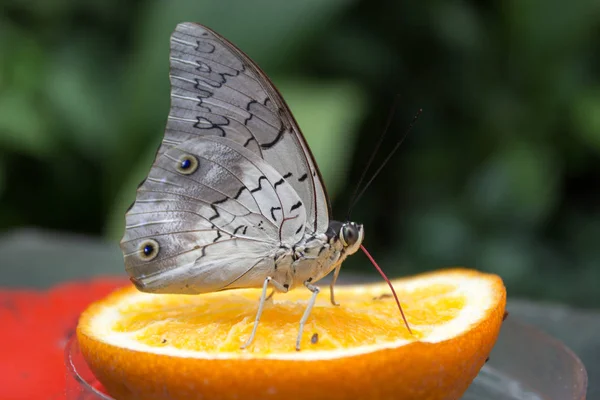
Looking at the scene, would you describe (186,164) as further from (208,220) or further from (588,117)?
(588,117)

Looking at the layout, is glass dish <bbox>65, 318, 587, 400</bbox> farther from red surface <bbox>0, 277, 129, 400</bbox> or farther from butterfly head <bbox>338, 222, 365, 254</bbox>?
butterfly head <bbox>338, 222, 365, 254</bbox>

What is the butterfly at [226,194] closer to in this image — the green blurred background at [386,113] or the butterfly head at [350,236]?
the butterfly head at [350,236]

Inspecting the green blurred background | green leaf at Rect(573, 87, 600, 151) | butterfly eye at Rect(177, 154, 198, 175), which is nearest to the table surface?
the green blurred background

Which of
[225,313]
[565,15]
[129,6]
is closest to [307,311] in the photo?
[225,313]

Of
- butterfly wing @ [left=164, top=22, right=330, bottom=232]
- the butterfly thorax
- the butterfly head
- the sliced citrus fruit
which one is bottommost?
the sliced citrus fruit

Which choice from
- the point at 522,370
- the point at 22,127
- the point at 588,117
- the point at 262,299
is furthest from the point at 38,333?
the point at 588,117

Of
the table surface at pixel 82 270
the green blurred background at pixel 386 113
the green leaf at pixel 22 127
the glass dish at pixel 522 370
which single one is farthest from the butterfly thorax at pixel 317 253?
the green leaf at pixel 22 127

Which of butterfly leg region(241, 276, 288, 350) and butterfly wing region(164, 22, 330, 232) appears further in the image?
butterfly wing region(164, 22, 330, 232)
